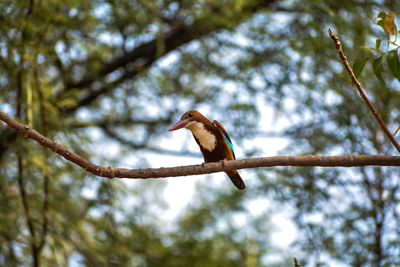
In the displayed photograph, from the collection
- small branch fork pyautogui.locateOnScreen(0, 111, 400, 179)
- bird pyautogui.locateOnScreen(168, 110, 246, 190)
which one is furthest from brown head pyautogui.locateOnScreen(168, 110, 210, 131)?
small branch fork pyautogui.locateOnScreen(0, 111, 400, 179)

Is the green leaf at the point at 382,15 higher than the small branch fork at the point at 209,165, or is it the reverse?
the green leaf at the point at 382,15

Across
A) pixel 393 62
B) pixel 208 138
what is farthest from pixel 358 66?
pixel 208 138

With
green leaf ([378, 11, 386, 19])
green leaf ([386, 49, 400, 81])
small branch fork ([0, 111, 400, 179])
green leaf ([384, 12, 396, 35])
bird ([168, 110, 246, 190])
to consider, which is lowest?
small branch fork ([0, 111, 400, 179])

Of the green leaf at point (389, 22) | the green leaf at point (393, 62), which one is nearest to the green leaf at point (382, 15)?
the green leaf at point (389, 22)

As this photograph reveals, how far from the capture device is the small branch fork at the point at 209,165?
179 centimetres

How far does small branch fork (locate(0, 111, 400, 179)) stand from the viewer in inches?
70.6

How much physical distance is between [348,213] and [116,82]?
9.67 feet

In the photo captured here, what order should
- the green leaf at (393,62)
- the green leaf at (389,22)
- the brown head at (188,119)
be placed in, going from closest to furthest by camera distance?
1. the green leaf at (389,22)
2. the green leaf at (393,62)
3. the brown head at (188,119)

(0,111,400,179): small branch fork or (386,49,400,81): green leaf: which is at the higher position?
(386,49,400,81): green leaf

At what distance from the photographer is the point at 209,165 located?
1989 millimetres

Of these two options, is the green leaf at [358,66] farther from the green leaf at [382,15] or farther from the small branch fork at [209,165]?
the small branch fork at [209,165]

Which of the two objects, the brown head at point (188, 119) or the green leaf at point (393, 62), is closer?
the green leaf at point (393, 62)

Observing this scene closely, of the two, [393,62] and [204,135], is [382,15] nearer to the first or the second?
[393,62]

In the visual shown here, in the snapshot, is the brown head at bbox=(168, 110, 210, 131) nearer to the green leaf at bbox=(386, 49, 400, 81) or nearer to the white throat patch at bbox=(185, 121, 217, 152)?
the white throat patch at bbox=(185, 121, 217, 152)
